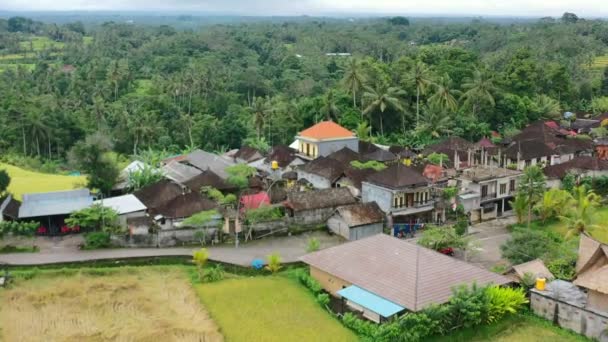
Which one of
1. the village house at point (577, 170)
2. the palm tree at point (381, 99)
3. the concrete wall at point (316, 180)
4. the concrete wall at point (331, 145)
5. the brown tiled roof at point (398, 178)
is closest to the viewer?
the brown tiled roof at point (398, 178)

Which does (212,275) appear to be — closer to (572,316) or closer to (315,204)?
(315,204)

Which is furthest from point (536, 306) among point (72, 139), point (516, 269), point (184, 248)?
point (72, 139)

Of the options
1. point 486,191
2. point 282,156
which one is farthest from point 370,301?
point 282,156

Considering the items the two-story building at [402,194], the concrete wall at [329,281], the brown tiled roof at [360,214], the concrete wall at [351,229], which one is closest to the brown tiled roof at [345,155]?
the two-story building at [402,194]

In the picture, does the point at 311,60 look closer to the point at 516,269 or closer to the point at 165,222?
the point at 165,222

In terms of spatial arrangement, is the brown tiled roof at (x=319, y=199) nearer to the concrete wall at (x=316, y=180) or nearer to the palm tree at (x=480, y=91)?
the concrete wall at (x=316, y=180)

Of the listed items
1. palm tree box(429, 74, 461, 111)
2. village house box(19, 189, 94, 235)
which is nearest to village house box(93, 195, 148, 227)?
village house box(19, 189, 94, 235)
